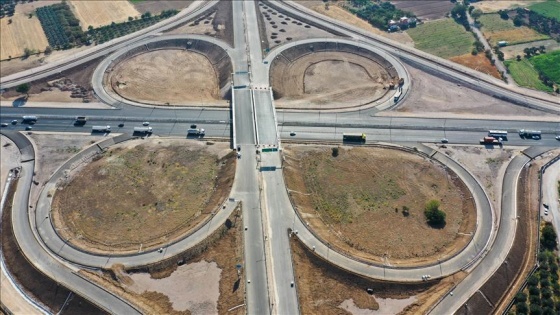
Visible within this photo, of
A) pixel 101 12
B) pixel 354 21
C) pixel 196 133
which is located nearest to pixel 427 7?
pixel 354 21

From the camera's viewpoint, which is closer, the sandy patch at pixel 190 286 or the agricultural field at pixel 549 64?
the sandy patch at pixel 190 286

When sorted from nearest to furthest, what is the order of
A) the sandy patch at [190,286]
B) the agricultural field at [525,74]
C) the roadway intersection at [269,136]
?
the sandy patch at [190,286]
the roadway intersection at [269,136]
the agricultural field at [525,74]

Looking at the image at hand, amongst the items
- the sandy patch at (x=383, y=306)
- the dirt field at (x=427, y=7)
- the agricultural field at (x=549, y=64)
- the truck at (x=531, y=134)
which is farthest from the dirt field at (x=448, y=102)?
the sandy patch at (x=383, y=306)

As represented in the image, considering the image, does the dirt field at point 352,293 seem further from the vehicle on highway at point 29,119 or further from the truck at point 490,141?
the vehicle on highway at point 29,119

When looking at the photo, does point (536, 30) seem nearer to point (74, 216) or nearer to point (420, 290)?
point (420, 290)

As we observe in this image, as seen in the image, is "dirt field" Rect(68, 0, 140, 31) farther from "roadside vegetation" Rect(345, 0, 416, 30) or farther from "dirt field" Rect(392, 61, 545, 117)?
"dirt field" Rect(392, 61, 545, 117)

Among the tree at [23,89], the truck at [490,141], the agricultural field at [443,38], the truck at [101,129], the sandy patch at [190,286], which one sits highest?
the agricultural field at [443,38]

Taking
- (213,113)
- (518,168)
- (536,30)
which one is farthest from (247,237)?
(536,30)
